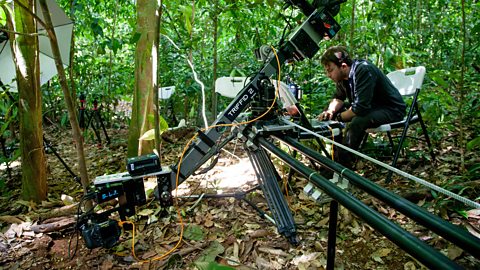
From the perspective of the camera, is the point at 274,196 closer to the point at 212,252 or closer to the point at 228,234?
the point at 228,234

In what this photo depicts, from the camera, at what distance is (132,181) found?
5.74ft

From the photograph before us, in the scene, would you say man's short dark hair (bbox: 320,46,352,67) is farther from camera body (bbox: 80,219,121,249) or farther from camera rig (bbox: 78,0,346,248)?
camera body (bbox: 80,219,121,249)

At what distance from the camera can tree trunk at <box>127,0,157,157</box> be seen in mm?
2750

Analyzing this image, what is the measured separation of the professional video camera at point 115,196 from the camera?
1.60 metres

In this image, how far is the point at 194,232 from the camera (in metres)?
2.17

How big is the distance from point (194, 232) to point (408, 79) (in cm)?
238

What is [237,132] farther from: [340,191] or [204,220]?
[340,191]

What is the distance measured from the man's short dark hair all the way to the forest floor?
1063 mm

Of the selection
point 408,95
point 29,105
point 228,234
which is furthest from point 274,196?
point 29,105

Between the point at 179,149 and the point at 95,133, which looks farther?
the point at 95,133

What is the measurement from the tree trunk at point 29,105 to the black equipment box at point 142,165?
1.30 meters

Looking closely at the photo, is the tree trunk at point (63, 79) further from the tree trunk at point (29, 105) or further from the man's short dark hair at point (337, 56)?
the man's short dark hair at point (337, 56)

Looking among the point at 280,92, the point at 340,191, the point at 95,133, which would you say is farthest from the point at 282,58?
the point at 95,133

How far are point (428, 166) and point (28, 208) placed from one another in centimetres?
344
